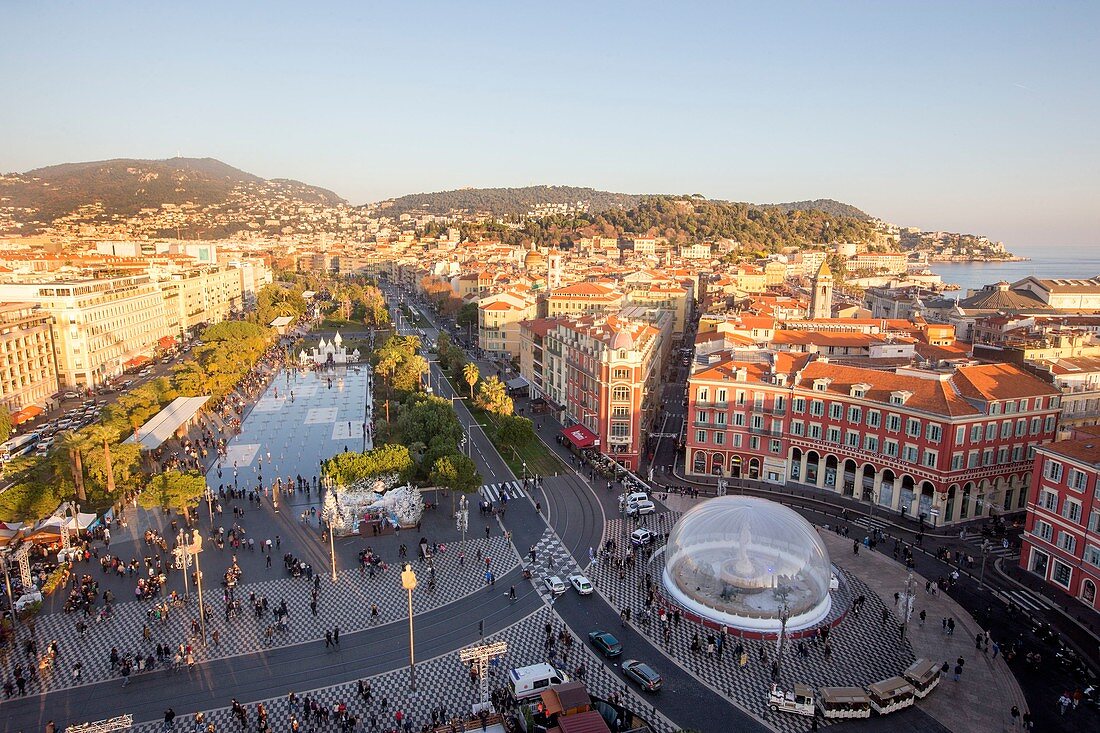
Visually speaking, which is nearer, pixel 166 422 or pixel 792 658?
pixel 792 658

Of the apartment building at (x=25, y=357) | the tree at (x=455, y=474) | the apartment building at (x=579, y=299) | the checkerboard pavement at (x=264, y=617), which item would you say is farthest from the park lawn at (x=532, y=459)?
the apartment building at (x=25, y=357)

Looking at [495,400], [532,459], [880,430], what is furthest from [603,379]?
[880,430]

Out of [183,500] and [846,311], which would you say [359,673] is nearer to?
[183,500]

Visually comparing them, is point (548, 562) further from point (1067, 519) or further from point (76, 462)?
point (76, 462)

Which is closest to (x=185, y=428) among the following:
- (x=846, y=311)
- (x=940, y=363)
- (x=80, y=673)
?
(x=80, y=673)

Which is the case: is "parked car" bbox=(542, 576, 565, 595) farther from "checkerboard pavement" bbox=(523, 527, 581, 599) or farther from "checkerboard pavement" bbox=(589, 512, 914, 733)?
"checkerboard pavement" bbox=(589, 512, 914, 733)

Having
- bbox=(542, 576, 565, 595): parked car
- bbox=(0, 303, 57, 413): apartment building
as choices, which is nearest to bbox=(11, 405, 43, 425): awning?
bbox=(0, 303, 57, 413): apartment building
